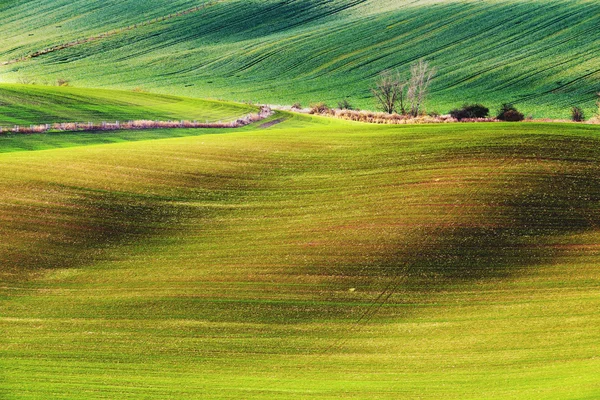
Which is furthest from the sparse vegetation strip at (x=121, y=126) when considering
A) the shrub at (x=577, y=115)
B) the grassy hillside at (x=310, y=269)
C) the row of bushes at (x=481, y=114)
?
the shrub at (x=577, y=115)

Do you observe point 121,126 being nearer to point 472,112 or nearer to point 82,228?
point 82,228

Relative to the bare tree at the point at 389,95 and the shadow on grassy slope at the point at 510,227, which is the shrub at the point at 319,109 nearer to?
the bare tree at the point at 389,95

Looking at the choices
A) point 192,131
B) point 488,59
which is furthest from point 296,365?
point 488,59

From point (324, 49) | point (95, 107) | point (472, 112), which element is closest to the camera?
point (95, 107)

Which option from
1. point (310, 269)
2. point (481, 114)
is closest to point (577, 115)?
point (481, 114)

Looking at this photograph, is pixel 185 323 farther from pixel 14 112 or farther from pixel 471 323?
pixel 14 112
